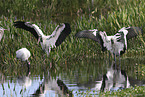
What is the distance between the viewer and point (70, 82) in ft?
33.3

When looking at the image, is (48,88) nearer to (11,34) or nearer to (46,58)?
(46,58)

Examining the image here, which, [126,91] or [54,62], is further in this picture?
[54,62]

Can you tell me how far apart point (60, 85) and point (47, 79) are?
115cm

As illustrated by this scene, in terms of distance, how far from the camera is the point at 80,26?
16.0m

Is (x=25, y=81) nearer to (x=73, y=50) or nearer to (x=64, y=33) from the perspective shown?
(x=64, y=33)

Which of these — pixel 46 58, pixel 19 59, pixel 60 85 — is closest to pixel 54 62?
pixel 46 58

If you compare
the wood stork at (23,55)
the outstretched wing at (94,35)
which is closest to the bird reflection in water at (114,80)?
the outstretched wing at (94,35)

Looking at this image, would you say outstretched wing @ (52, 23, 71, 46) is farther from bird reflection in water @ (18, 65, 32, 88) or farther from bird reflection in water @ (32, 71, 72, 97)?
bird reflection in water @ (32, 71, 72, 97)

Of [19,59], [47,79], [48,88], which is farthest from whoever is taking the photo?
[19,59]

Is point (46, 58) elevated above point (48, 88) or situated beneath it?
elevated above

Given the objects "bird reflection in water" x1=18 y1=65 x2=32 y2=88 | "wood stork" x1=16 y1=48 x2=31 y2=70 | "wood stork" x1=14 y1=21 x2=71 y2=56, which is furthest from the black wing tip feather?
"bird reflection in water" x1=18 y1=65 x2=32 y2=88

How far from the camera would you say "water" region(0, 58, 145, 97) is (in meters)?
8.83

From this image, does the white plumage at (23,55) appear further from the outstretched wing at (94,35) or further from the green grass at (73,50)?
the outstretched wing at (94,35)

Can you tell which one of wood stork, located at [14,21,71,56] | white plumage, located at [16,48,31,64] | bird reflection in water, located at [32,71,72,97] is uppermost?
wood stork, located at [14,21,71,56]
